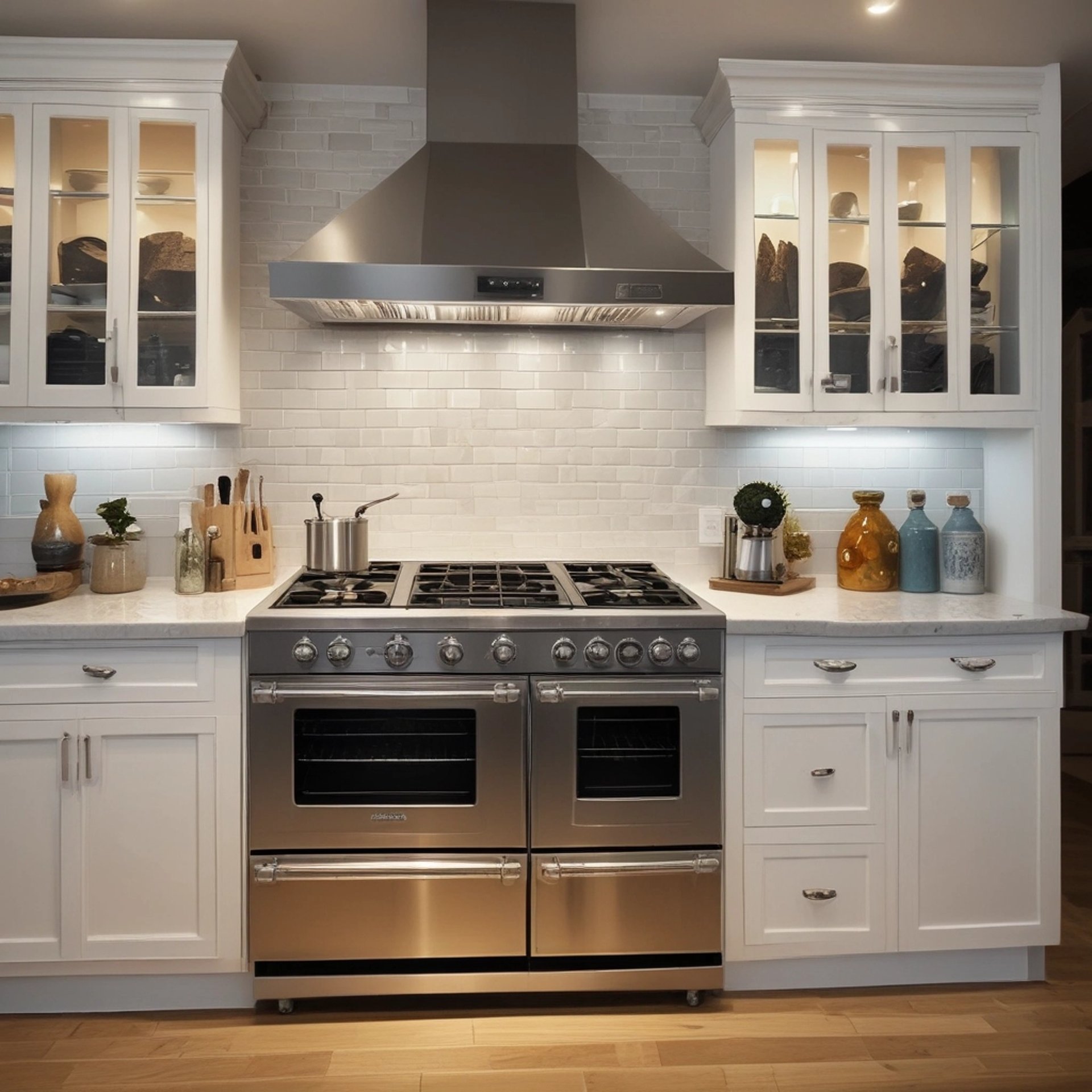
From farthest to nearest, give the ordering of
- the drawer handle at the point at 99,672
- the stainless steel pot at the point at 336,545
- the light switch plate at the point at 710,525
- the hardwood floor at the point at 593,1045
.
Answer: the light switch plate at the point at 710,525
the stainless steel pot at the point at 336,545
the drawer handle at the point at 99,672
the hardwood floor at the point at 593,1045

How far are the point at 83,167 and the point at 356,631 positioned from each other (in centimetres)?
162

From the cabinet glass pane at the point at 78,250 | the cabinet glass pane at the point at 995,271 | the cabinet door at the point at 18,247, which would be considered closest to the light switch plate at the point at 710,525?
the cabinet glass pane at the point at 995,271

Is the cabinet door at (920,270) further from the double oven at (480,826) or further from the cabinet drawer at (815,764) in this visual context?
the double oven at (480,826)

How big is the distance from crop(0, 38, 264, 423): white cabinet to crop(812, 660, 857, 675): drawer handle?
6.22 feet

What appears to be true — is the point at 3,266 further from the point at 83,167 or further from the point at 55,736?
the point at 55,736

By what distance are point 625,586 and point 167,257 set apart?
1.67m

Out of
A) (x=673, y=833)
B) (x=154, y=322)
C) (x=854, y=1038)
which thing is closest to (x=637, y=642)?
(x=673, y=833)

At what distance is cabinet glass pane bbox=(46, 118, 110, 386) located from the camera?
2.77m

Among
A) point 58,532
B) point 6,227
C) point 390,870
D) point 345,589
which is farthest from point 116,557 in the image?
point 390,870

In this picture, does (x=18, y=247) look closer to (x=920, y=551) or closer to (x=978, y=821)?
(x=920, y=551)

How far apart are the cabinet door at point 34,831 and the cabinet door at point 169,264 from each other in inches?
39.1

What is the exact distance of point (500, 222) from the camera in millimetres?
2656

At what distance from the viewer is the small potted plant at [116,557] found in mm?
2896

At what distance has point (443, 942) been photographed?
8.14ft
